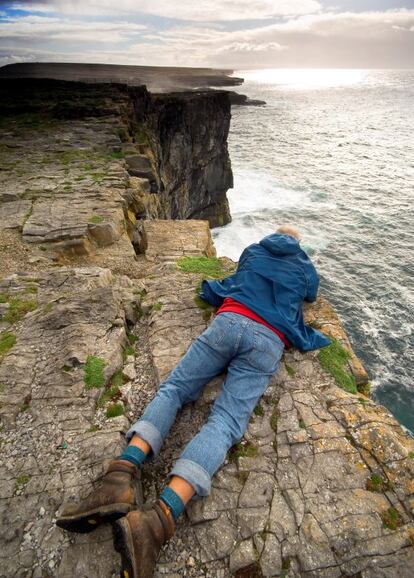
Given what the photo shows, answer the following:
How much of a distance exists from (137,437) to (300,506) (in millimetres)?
2075

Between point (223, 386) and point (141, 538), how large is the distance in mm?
2016

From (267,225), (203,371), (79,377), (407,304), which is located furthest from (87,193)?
(267,225)

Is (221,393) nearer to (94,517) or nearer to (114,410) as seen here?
(114,410)

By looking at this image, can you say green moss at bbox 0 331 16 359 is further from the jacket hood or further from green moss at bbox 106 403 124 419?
the jacket hood

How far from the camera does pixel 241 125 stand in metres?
101

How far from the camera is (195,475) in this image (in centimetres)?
394

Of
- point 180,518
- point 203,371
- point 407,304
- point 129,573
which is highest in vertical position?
point 203,371

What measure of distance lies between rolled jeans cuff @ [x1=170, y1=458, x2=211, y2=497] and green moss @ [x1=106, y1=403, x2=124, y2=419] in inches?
59.3

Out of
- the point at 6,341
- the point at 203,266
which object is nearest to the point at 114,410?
the point at 6,341

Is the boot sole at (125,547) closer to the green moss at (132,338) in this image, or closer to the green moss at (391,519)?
the green moss at (391,519)

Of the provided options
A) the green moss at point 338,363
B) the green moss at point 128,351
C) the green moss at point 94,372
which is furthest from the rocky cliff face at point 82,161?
the green moss at point 338,363

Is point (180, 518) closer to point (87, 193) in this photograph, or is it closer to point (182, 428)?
point (182, 428)

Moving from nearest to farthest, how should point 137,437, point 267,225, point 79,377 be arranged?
point 137,437 < point 79,377 < point 267,225

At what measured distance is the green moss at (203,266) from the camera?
8.76 m
